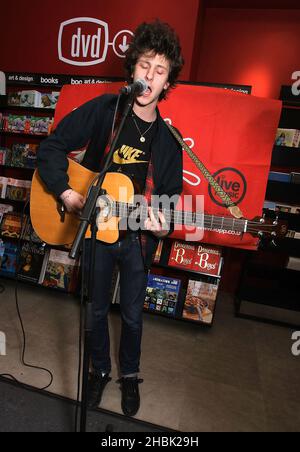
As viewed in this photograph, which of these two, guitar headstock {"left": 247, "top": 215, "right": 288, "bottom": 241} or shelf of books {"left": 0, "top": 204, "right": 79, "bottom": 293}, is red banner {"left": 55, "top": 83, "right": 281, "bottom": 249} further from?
shelf of books {"left": 0, "top": 204, "right": 79, "bottom": 293}

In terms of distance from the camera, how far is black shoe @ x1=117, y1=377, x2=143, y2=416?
148 centimetres

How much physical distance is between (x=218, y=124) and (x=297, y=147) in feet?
2.48

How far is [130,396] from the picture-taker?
1.51 meters

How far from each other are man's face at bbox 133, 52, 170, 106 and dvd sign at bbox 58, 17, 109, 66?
1813 millimetres

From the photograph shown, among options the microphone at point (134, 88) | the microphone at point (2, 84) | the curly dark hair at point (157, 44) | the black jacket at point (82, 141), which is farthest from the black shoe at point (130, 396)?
the microphone at point (2, 84)

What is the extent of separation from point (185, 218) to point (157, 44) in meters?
0.79

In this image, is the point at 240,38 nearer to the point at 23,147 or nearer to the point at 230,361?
the point at 23,147

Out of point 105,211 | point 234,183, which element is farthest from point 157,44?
point 234,183

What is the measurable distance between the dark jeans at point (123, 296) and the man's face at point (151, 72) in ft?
2.07

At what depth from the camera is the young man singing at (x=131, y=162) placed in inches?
49.1

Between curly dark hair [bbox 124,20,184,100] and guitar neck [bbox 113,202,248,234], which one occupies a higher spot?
curly dark hair [bbox 124,20,184,100]

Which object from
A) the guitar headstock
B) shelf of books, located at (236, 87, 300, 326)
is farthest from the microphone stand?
shelf of books, located at (236, 87, 300, 326)

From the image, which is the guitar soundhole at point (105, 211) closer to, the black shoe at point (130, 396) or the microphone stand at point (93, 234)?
the microphone stand at point (93, 234)

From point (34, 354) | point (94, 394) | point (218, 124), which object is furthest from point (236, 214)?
point (34, 354)
